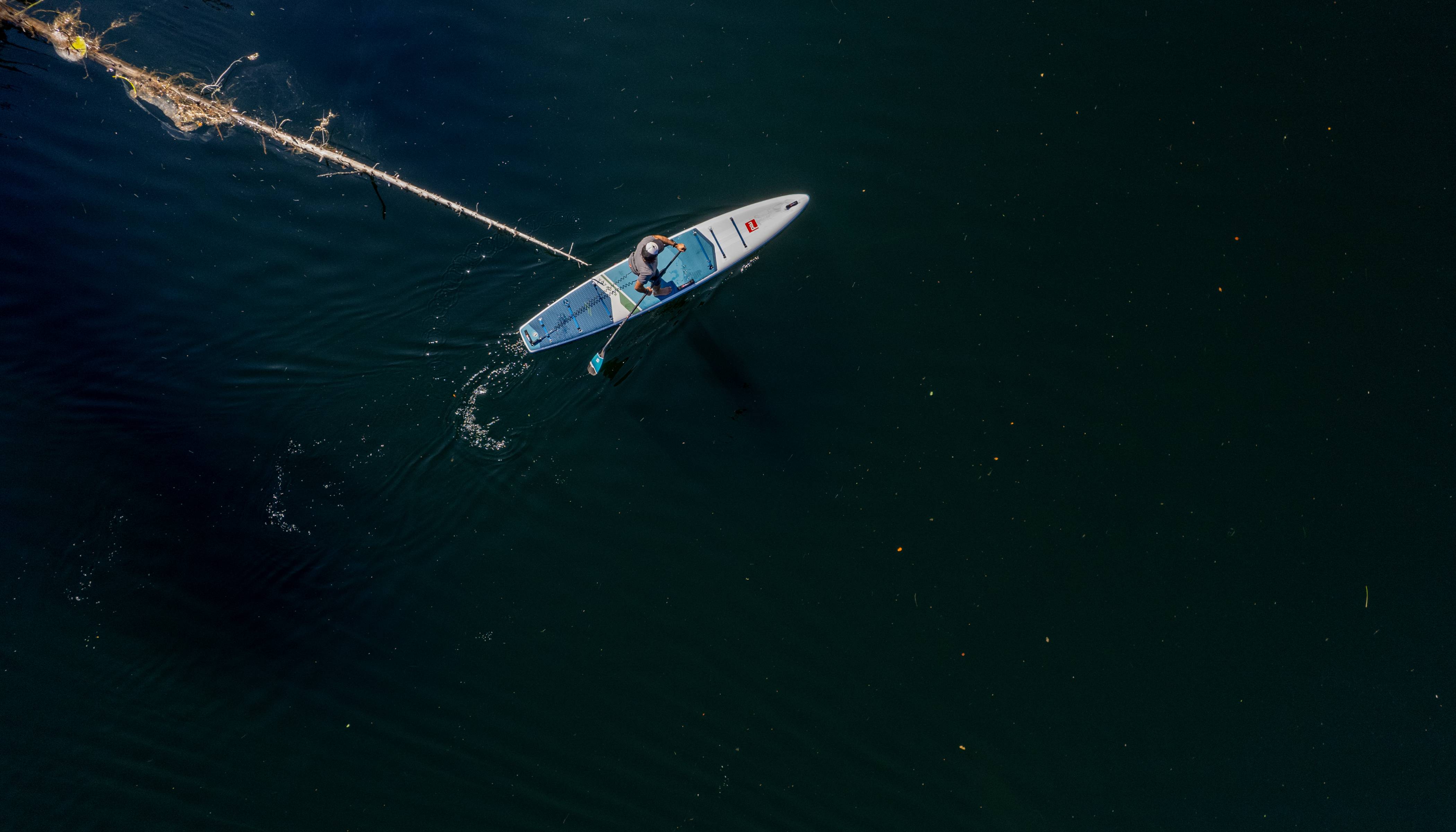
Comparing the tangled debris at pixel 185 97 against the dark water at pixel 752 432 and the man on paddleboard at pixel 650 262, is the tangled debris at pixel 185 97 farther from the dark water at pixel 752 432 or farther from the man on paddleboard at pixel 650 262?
the man on paddleboard at pixel 650 262

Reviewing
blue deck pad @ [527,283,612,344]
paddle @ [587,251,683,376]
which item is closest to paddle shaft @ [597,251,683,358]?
paddle @ [587,251,683,376]

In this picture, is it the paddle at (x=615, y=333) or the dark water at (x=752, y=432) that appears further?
the paddle at (x=615, y=333)

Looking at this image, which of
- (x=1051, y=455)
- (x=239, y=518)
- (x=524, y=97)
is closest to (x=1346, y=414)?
(x=1051, y=455)

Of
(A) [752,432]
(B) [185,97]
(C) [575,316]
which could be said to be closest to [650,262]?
(C) [575,316]

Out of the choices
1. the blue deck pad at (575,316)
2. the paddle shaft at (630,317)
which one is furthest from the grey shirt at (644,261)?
the blue deck pad at (575,316)

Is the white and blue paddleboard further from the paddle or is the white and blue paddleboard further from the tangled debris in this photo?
the tangled debris

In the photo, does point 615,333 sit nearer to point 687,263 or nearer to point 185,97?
point 687,263

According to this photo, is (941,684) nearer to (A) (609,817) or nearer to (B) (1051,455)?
(B) (1051,455)
